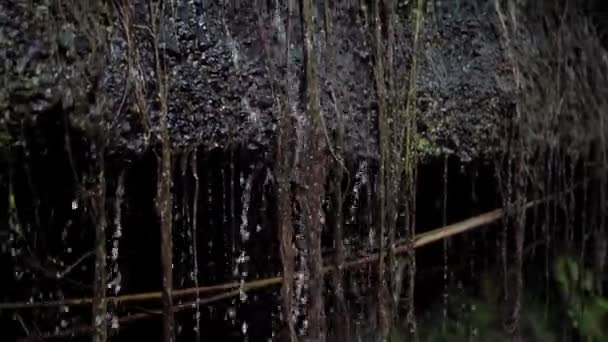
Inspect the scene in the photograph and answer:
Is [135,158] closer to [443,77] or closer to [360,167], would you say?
[360,167]

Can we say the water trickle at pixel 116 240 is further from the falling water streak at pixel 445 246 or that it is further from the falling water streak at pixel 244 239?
the falling water streak at pixel 445 246

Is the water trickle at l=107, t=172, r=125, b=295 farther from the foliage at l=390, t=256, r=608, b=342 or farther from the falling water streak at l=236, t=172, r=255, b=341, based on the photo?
the foliage at l=390, t=256, r=608, b=342

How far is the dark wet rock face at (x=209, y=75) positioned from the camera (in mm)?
1692

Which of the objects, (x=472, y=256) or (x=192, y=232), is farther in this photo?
(x=472, y=256)

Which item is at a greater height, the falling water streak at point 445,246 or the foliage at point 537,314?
the falling water streak at point 445,246

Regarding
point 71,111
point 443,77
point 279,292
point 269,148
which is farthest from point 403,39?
point 71,111

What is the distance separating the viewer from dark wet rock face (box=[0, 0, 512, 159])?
1.69 meters

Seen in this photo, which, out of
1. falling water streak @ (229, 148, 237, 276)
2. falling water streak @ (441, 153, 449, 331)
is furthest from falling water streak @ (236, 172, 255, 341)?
falling water streak @ (441, 153, 449, 331)

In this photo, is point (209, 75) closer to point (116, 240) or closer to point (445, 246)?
point (116, 240)

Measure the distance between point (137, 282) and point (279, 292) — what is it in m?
0.35

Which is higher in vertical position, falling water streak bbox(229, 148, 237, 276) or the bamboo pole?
falling water streak bbox(229, 148, 237, 276)

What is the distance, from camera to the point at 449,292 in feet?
8.29

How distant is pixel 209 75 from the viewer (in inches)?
73.0

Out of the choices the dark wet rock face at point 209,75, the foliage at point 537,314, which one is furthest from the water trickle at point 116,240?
the foliage at point 537,314
